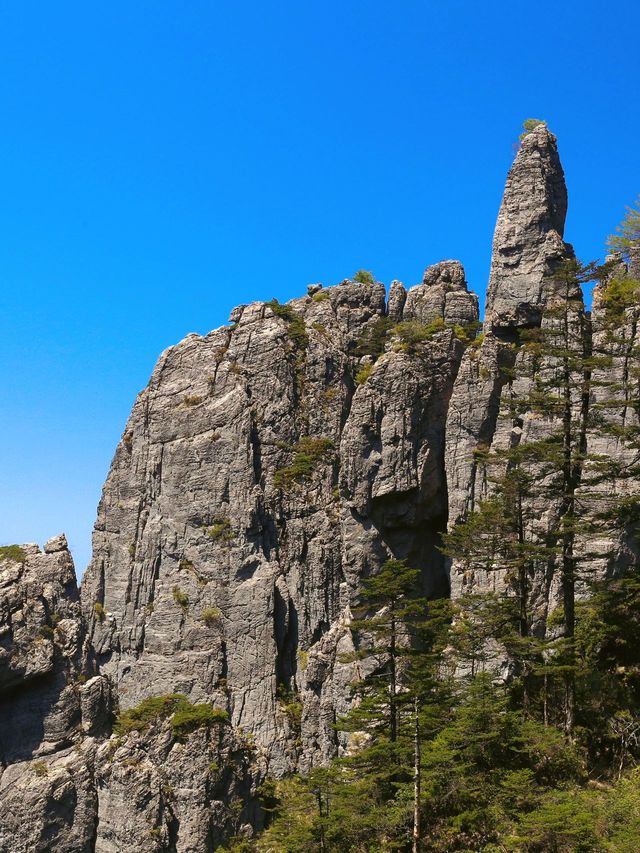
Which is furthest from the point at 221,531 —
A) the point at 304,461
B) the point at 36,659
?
the point at 36,659

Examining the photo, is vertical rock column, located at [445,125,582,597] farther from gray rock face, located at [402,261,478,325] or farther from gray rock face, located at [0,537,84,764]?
gray rock face, located at [0,537,84,764]

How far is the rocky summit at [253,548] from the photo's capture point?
48.9 metres

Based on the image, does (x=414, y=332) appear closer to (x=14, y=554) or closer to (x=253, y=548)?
(x=253, y=548)

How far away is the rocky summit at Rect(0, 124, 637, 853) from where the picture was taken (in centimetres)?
4888

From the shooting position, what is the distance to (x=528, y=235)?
176ft

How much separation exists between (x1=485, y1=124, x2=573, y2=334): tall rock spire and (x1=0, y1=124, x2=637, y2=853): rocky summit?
0.42ft

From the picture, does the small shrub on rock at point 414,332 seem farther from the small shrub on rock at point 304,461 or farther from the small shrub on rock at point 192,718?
the small shrub on rock at point 192,718

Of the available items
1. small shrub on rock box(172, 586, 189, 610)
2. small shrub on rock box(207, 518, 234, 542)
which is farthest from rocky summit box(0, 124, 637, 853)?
small shrub on rock box(207, 518, 234, 542)

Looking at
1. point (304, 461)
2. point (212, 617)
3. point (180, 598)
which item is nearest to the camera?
point (212, 617)

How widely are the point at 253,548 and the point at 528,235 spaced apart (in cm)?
2465

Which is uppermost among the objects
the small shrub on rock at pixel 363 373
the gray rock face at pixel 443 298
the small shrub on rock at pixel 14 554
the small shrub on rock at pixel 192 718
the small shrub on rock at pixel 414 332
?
the gray rock face at pixel 443 298

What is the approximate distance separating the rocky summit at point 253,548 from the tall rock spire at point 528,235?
5.0 inches

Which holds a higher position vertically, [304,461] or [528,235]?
[528,235]

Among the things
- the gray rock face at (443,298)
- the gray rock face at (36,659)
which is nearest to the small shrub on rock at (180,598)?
the gray rock face at (36,659)
